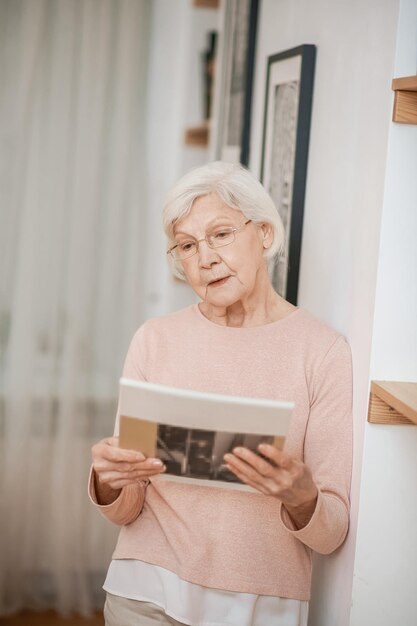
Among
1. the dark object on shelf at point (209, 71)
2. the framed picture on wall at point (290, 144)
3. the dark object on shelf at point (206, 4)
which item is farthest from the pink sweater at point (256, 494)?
the dark object on shelf at point (206, 4)

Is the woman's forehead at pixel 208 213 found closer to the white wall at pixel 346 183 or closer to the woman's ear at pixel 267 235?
the woman's ear at pixel 267 235

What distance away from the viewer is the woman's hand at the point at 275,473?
1173 millimetres

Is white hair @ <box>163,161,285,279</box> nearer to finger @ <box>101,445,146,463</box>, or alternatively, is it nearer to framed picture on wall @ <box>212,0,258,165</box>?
finger @ <box>101,445,146,463</box>

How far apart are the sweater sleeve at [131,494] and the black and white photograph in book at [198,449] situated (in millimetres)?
222

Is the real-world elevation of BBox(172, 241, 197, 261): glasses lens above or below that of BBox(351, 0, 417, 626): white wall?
above

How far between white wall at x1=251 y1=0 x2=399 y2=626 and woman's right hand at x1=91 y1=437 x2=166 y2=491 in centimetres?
36

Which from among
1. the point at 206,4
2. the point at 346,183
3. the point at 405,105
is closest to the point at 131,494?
the point at 346,183

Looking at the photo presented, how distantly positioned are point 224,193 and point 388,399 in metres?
0.50

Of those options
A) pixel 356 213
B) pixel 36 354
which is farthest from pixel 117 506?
pixel 36 354

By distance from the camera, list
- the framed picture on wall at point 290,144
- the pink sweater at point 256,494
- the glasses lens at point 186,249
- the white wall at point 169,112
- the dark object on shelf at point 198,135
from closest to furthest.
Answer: the pink sweater at point 256,494, the glasses lens at point 186,249, the framed picture on wall at point 290,144, the white wall at point 169,112, the dark object on shelf at point 198,135

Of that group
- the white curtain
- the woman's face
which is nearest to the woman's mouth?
the woman's face

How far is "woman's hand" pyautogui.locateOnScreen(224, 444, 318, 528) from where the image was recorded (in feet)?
3.85

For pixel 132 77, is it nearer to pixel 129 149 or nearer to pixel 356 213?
pixel 129 149

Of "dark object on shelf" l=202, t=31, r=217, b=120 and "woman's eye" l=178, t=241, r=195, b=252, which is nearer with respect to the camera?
"woman's eye" l=178, t=241, r=195, b=252
